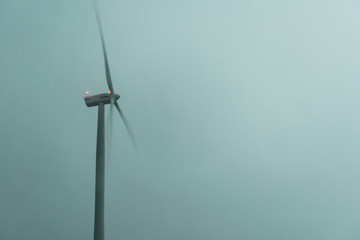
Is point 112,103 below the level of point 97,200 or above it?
above

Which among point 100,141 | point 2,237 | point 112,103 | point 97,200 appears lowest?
point 2,237

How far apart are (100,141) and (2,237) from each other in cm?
6258

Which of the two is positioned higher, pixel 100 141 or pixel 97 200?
pixel 100 141

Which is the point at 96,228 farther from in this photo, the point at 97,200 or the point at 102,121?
the point at 102,121

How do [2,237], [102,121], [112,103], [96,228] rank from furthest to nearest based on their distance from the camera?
[2,237]
[112,103]
[102,121]
[96,228]

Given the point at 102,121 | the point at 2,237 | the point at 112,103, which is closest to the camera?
the point at 102,121

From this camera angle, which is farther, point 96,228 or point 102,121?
point 102,121

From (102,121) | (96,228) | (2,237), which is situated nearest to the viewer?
(96,228)

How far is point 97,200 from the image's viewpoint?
2002 cm

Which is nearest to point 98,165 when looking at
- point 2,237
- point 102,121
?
point 102,121

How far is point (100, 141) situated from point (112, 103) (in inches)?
159

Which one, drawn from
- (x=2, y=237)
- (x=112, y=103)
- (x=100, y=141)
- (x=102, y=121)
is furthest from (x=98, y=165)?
(x=2, y=237)

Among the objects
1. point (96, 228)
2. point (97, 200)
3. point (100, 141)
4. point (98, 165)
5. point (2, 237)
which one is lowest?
point (2, 237)

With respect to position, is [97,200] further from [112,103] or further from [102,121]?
[112,103]
